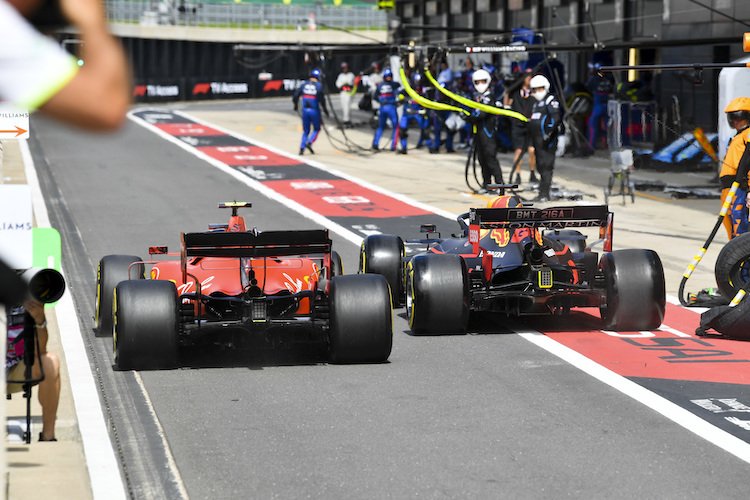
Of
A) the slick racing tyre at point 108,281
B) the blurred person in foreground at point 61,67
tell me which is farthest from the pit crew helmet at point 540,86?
the blurred person in foreground at point 61,67

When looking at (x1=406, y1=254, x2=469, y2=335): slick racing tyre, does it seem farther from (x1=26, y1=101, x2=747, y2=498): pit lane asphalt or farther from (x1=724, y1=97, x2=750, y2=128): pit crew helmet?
(x1=724, y1=97, x2=750, y2=128): pit crew helmet

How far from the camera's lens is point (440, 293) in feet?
34.8

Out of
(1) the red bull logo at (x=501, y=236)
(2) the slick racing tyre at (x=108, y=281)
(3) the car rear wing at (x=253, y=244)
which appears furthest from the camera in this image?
(1) the red bull logo at (x=501, y=236)

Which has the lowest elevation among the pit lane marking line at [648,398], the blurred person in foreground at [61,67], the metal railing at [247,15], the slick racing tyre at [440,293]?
the pit lane marking line at [648,398]

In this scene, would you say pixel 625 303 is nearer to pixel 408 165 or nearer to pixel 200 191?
pixel 200 191

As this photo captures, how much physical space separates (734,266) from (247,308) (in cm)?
517

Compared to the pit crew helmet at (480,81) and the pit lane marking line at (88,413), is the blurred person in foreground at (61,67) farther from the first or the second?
the pit crew helmet at (480,81)

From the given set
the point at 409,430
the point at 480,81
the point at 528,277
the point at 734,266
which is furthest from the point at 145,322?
the point at 480,81

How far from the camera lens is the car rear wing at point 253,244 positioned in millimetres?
9422

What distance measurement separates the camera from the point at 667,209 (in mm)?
20703

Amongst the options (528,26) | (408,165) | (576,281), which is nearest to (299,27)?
(528,26)

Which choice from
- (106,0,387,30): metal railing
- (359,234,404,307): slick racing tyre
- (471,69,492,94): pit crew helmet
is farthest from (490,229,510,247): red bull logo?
(106,0,387,30): metal railing

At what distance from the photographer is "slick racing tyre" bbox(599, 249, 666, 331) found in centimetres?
1078

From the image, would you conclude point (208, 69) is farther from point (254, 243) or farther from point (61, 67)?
point (61, 67)
